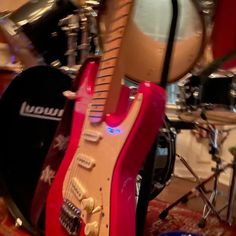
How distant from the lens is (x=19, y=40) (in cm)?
117

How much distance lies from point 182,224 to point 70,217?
0.92 metres

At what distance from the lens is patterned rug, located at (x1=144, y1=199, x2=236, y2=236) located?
4.73 ft

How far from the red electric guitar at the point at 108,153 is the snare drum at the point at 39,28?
40cm

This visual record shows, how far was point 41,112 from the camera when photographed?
1.14m

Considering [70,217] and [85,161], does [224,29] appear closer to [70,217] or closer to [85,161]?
[85,161]

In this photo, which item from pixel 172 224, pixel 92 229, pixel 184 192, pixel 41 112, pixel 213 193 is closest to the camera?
pixel 92 229

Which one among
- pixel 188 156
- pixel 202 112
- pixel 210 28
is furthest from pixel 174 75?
pixel 188 156

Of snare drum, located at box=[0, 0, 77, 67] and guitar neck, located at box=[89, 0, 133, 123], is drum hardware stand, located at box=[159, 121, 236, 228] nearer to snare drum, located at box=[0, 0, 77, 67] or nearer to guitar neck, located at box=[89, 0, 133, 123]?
snare drum, located at box=[0, 0, 77, 67]

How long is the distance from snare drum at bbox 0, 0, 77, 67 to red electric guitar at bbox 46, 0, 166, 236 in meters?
0.40

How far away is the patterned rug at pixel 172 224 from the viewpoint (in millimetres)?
1268

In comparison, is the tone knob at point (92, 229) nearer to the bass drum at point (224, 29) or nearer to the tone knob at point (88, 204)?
the tone knob at point (88, 204)

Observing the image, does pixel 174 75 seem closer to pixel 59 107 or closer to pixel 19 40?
pixel 59 107

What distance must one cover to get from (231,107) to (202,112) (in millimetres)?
113

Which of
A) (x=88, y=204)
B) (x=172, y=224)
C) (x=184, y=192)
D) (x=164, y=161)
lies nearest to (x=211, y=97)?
(x=164, y=161)
